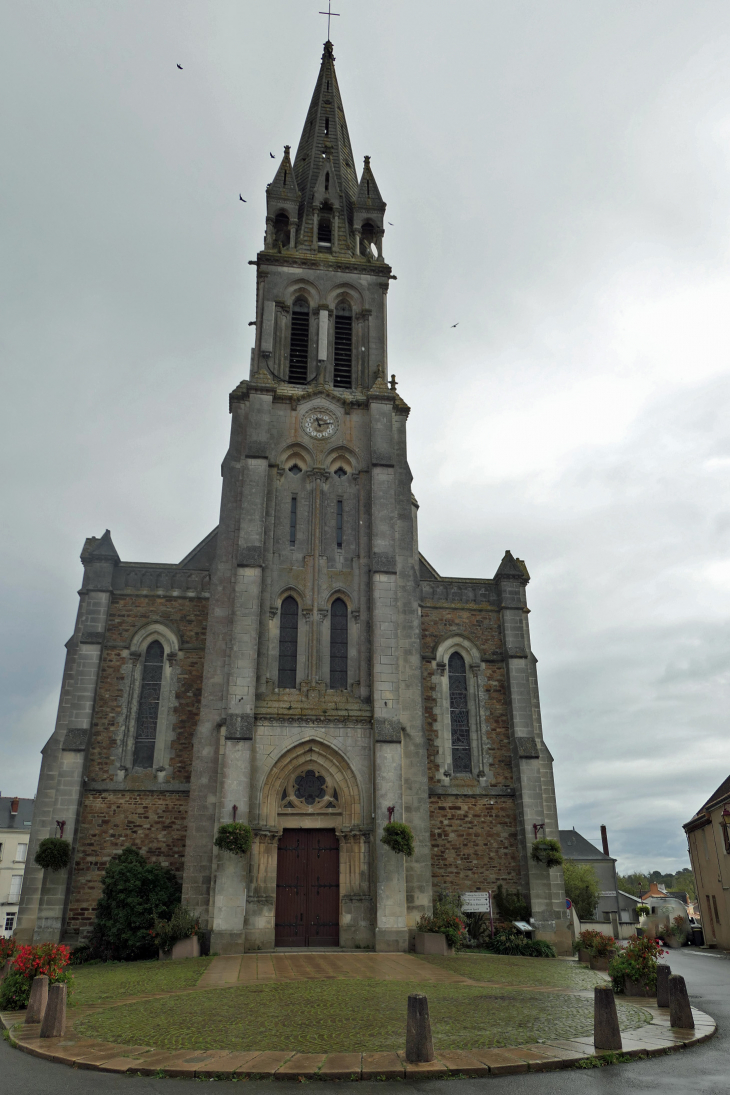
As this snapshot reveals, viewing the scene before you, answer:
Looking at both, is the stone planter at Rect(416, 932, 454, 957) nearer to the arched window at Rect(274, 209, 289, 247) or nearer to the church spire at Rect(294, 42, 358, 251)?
the church spire at Rect(294, 42, 358, 251)

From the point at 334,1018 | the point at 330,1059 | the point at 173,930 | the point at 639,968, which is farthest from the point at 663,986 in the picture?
the point at 173,930

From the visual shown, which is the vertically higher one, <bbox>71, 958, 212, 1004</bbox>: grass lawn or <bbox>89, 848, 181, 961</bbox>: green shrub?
<bbox>89, 848, 181, 961</bbox>: green shrub

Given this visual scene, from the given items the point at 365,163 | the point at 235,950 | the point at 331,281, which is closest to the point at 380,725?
the point at 235,950

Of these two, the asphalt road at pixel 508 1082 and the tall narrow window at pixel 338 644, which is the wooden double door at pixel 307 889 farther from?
the asphalt road at pixel 508 1082

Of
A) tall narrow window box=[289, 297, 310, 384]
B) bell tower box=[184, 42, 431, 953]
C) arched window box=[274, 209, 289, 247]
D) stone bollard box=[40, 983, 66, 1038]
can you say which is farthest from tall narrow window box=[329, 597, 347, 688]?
arched window box=[274, 209, 289, 247]

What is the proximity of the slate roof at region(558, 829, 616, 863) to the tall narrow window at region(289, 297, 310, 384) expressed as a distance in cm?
4988

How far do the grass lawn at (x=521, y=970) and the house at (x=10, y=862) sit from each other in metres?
42.9

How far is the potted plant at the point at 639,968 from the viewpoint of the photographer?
12.0 meters

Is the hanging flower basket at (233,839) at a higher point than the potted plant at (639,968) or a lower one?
higher

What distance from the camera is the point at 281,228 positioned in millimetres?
32344

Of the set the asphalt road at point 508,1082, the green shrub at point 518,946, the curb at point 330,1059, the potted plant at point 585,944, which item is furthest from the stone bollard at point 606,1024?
the green shrub at point 518,946

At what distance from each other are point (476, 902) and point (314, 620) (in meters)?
9.83

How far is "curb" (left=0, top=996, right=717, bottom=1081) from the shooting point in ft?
23.9

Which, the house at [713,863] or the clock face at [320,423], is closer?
the clock face at [320,423]
